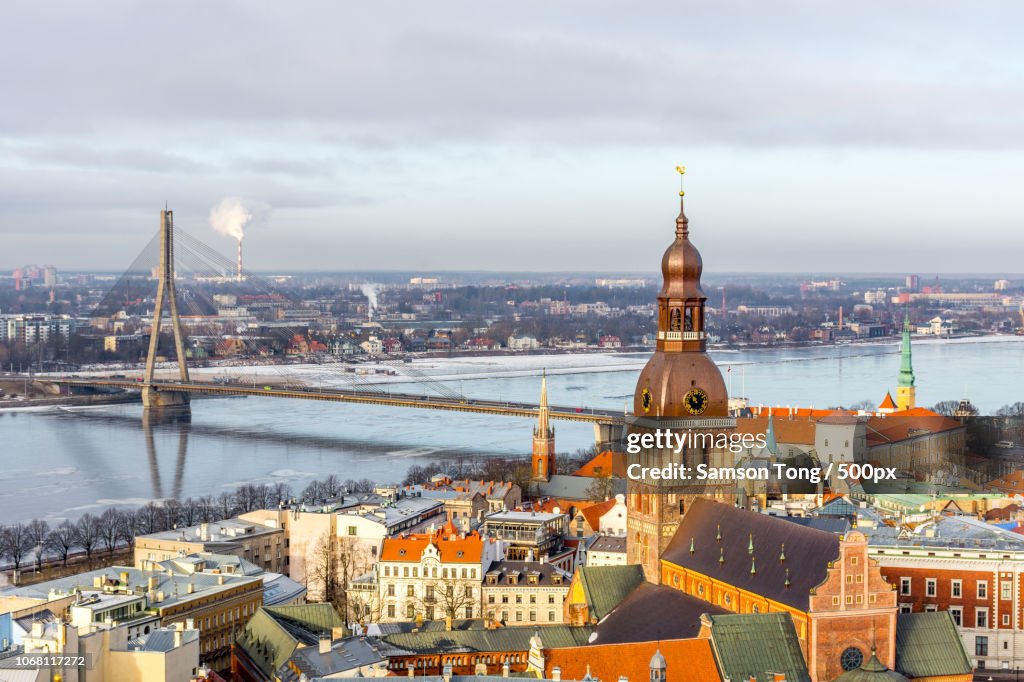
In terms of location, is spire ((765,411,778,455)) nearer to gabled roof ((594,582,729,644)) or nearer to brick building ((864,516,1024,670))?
brick building ((864,516,1024,670))

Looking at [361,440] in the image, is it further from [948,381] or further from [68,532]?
[948,381]

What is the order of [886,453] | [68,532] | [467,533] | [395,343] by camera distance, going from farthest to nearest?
[395,343] → [886,453] → [68,532] → [467,533]

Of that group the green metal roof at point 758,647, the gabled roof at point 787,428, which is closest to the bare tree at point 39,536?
the green metal roof at point 758,647

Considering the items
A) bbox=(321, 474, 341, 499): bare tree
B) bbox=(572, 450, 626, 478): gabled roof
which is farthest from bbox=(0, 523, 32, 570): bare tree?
bbox=(572, 450, 626, 478): gabled roof

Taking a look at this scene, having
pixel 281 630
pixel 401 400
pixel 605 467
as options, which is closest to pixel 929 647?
pixel 281 630

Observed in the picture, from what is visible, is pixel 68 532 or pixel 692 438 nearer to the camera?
pixel 692 438

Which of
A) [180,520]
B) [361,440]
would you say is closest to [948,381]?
[361,440]
